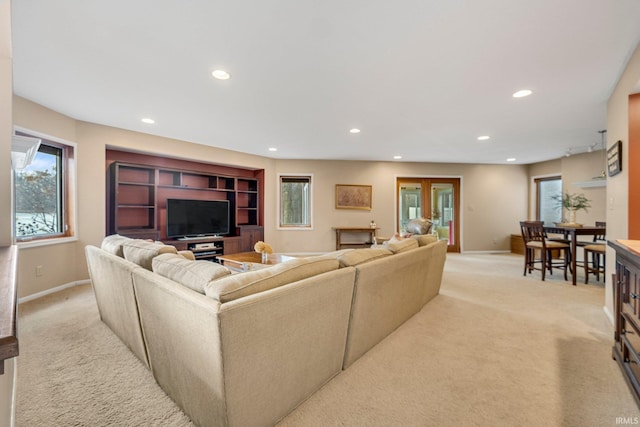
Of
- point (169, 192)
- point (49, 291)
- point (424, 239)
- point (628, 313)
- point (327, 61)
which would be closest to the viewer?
point (628, 313)

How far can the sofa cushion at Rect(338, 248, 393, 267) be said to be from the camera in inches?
75.0

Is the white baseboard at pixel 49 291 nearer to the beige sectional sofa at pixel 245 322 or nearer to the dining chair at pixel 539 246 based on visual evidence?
the beige sectional sofa at pixel 245 322

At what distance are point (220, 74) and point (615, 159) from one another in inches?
146

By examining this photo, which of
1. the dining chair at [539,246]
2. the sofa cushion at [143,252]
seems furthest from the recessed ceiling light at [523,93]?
the sofa cushion at [143,252]

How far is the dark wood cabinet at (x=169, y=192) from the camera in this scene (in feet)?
14.8

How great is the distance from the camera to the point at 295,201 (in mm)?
7008

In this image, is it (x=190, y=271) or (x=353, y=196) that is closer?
(x=190, y=271)

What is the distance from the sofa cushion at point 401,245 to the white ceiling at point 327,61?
154cm

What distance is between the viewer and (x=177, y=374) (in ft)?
4.81

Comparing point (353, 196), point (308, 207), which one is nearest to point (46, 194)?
point (308, 207)

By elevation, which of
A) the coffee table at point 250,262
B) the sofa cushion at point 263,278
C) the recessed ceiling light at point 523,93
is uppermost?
the recessed ceiling light at point 523,93

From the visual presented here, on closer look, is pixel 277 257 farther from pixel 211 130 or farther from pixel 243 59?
pixel 243 59

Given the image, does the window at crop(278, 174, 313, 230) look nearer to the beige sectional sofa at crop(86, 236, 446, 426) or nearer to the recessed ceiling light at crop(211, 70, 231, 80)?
the recessed ceiling light at crop(211, 70, 231, 80)

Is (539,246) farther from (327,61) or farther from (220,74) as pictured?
(220,74)
